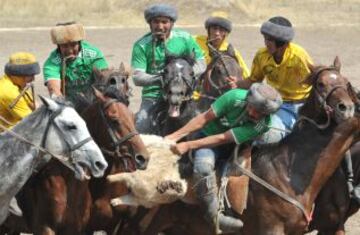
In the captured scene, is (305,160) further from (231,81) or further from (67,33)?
(67,33)

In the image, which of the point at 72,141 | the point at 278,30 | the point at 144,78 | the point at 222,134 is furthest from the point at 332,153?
the point at 72,141

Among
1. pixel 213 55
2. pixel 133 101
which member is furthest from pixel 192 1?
pixel 213 55

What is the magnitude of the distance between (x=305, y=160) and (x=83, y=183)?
2.15 m

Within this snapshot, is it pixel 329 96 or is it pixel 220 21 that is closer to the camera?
pixel 329 96

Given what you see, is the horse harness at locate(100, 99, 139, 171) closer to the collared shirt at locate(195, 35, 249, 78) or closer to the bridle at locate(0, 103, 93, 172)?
the bridle at locate(0, 103, 93, 172)

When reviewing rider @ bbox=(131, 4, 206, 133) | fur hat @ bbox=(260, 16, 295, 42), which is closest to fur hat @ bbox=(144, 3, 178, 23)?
rider @ bbox=(131, 4, 206, 133)

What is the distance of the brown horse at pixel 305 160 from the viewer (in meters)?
8.55

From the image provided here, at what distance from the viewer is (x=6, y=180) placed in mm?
7715

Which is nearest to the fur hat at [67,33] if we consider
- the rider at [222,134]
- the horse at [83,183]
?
the horse at [83,183]

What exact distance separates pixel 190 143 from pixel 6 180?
6.27 ft

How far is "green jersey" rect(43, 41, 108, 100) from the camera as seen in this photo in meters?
9.49

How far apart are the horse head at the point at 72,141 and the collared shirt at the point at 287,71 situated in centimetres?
297

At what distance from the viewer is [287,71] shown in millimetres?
9945

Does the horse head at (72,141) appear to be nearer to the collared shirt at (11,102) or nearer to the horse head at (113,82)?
the horse head at (113,82)
